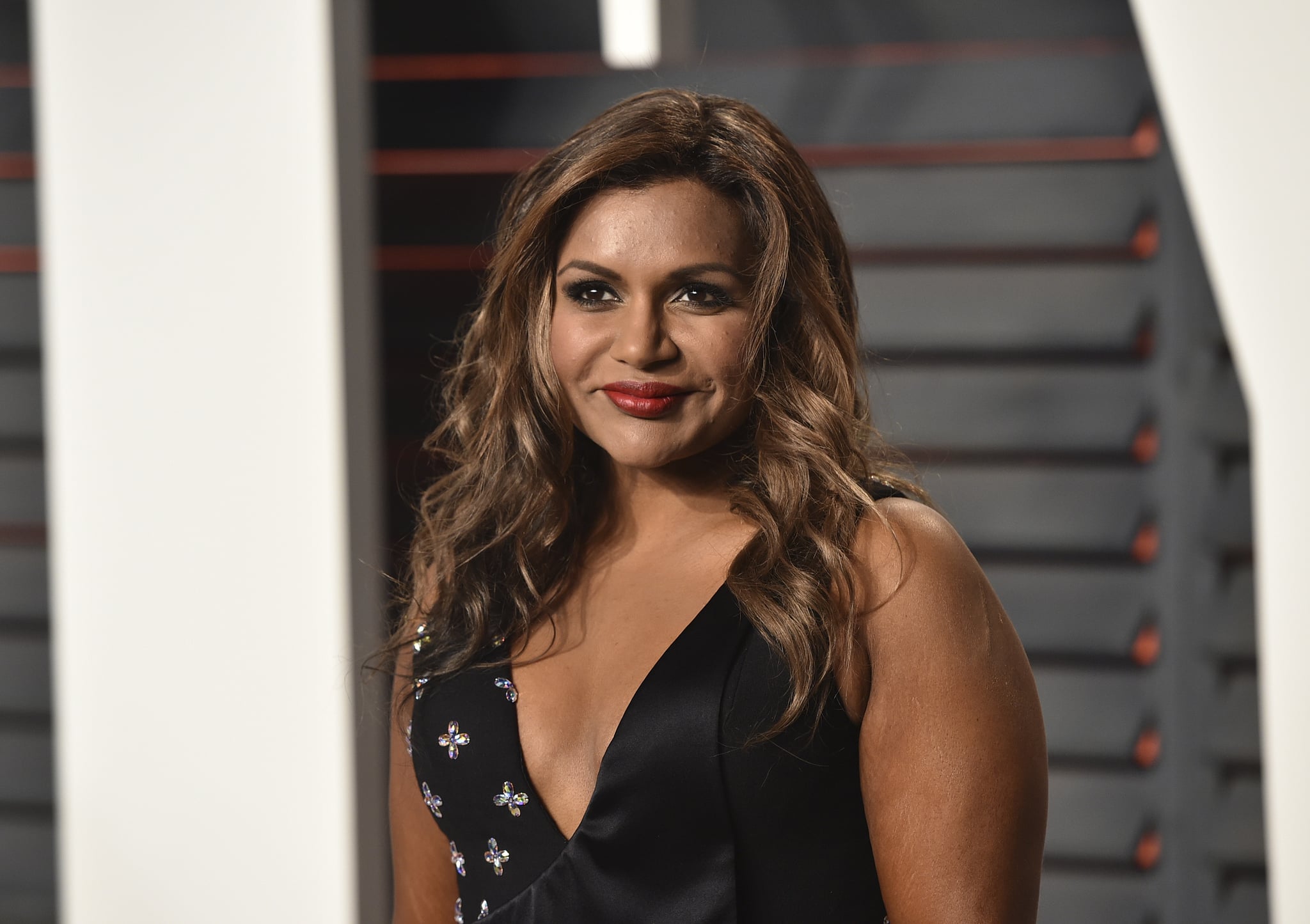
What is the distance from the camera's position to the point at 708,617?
1.41 metres

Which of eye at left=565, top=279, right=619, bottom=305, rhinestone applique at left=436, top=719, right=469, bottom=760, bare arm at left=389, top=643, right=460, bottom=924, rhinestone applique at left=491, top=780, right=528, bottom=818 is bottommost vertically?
bare arm at left=389, top=643, right=460, bottom=924

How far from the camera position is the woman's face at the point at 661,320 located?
138 cm

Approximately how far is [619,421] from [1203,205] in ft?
5.32

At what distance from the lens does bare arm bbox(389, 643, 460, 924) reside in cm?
164

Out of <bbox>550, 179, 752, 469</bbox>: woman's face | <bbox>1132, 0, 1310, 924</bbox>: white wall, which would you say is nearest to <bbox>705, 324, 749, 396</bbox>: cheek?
<bbox>550, 179, 752, 469</bbox>: woman's face

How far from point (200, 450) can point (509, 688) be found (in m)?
1.52

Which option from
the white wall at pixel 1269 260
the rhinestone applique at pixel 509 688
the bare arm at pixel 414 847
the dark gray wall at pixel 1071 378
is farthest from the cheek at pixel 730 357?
the white wall at pixel 1269 260

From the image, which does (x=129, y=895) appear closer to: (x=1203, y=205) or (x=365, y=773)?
(x=365, y=773)

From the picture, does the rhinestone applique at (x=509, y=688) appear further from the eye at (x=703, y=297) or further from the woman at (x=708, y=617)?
the eye at (x=703, y=297)

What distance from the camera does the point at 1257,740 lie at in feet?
9.03

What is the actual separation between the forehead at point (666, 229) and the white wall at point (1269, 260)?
4.85 feet

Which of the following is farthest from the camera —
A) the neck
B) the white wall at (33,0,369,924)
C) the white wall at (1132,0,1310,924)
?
the white wall at (33,0,369,924)

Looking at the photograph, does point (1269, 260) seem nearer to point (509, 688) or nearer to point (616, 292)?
point (616, 292)

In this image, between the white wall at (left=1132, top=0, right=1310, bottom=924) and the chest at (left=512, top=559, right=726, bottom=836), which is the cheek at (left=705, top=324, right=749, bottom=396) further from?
the white wall at (left=1132, top=0, right=1310, bottom=924)
